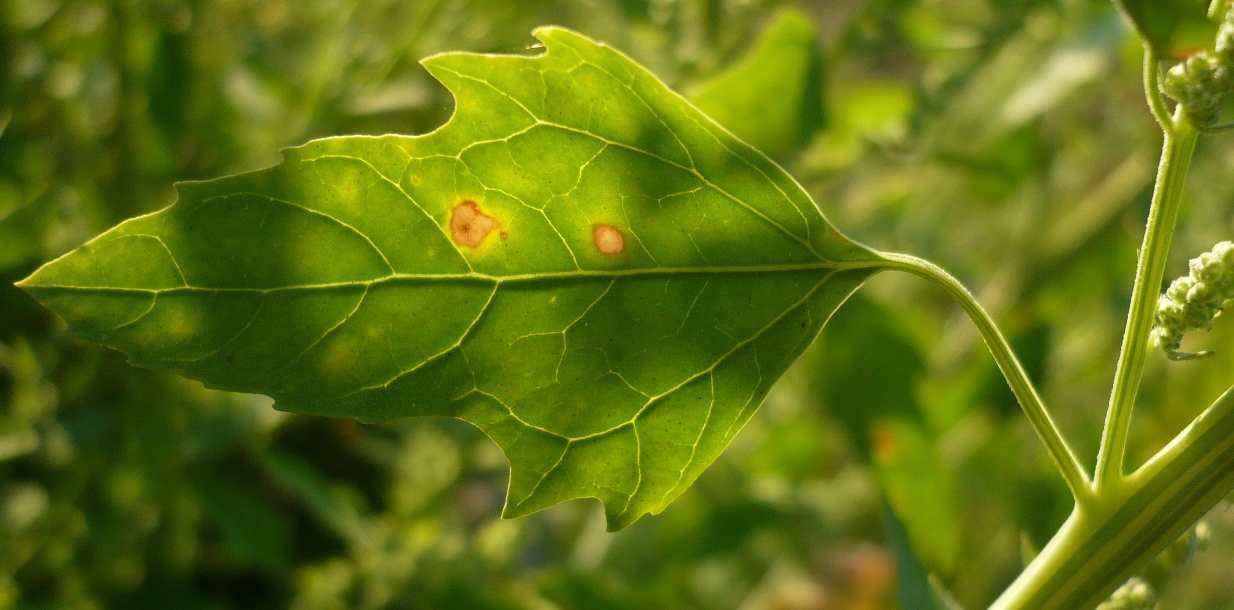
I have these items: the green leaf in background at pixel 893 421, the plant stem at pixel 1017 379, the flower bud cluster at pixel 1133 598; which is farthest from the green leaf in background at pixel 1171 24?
the green leaf in background at pixel 893 421

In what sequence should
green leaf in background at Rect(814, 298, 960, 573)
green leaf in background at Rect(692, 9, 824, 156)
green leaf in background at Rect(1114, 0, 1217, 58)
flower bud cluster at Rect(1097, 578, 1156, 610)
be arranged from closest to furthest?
green leaf in background at Rect(1114, 0, 1217, 58)
flower bud cluster at Rect(1097, 578, 1156, 610)
green leaf in background at Rect(692, 9, 824, 156)
green leaf in background at Rect(814, 298, 960, 573)

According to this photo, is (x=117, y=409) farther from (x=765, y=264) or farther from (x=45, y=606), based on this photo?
(x=765, y=264)

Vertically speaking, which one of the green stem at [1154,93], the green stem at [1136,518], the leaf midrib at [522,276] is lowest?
the green stem at [1136,518]

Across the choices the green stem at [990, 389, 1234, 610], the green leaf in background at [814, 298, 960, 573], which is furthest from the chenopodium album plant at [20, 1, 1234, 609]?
the green leaf in background at [814, 298, 960, 573]

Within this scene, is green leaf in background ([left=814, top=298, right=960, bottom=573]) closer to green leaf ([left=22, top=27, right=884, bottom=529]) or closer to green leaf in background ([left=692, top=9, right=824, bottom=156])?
green leaf in background ([left=692, top=9, right=824, bottom=156])

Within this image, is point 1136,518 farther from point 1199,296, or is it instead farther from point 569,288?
point 569,288

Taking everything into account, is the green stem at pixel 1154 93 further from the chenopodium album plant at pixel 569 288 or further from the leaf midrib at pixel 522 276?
the leaf midrib at pixel 522 276
